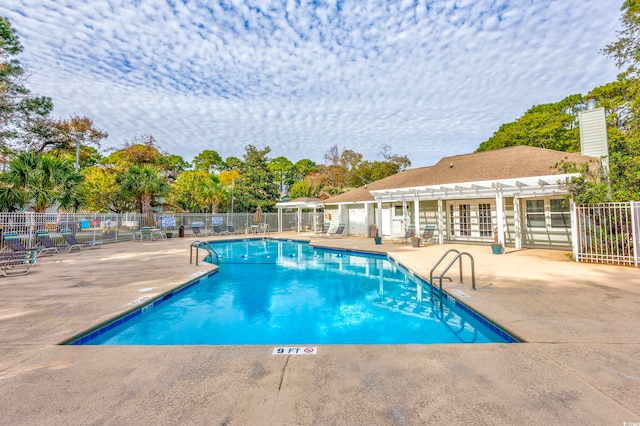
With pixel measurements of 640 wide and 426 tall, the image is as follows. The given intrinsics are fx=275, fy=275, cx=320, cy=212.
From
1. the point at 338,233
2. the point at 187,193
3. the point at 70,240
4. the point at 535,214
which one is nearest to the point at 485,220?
the point at 535,214

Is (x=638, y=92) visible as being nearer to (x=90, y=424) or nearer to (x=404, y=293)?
(x=404, y=293)

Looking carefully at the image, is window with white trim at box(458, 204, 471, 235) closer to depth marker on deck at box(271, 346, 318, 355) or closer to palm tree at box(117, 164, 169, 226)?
depth marker on deck at box(271, 346, 318, 355)

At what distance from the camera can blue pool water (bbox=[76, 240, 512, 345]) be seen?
4504mm

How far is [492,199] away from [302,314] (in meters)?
12.6

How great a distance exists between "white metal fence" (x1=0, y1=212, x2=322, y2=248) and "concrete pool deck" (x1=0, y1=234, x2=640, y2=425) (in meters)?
10.7

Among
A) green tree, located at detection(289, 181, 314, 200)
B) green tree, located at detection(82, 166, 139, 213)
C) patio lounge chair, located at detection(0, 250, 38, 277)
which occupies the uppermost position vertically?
green tree, located at detection(289, 181, 314, 200)

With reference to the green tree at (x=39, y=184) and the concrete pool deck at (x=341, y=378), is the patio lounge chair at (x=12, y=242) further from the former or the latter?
the concrete pool deck at (x=341, y=378)

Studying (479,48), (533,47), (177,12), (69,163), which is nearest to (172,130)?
(69,163)

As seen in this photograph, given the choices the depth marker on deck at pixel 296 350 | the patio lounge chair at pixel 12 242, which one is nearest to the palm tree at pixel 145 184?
the patio lounge chair at pixel 12 242

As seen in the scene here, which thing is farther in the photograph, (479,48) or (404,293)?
(479,48)

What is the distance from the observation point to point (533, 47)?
12.6 meters

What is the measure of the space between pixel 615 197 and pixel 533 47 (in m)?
8.45

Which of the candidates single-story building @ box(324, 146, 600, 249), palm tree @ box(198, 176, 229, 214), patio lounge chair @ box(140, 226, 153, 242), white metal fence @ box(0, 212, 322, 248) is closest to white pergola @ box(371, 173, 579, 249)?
single-story building @ box(324, 146, 600, 249)

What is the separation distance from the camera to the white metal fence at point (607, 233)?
7.61m
